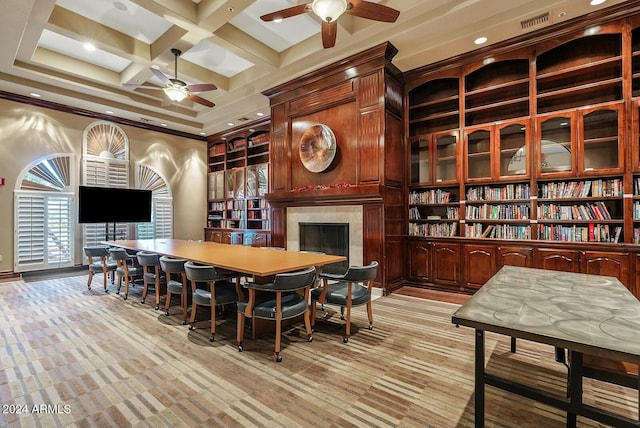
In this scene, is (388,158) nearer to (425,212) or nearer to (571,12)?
(425,212)

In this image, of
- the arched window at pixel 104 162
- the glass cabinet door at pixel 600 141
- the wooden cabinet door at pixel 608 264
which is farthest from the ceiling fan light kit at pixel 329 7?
the arched window at pixel 104 162

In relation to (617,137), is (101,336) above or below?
below

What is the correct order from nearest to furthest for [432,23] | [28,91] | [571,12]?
[571,12] < [432,23] < [28,91]

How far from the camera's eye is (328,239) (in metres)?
5.42

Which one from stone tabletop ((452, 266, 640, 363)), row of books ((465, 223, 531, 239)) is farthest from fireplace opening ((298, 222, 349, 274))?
stone tabletop ((452, 266, 640, 363))

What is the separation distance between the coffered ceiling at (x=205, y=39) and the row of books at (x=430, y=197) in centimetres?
216

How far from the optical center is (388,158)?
4828mm

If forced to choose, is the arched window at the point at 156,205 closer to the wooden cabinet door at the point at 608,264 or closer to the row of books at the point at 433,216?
the row of books at the point at 433,216

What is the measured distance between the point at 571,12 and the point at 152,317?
6.55 meters

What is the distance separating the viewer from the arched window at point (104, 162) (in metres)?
6.93

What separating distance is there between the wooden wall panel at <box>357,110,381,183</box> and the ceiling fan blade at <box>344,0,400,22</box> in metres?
1.66

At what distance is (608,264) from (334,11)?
441 cm

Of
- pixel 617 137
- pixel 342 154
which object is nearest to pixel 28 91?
pixel 342 154

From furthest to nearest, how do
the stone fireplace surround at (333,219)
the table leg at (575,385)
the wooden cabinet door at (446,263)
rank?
the stone fireplace surround at (333,219), the wooden cabinet door at (446,263), the table leg at (575,385)
